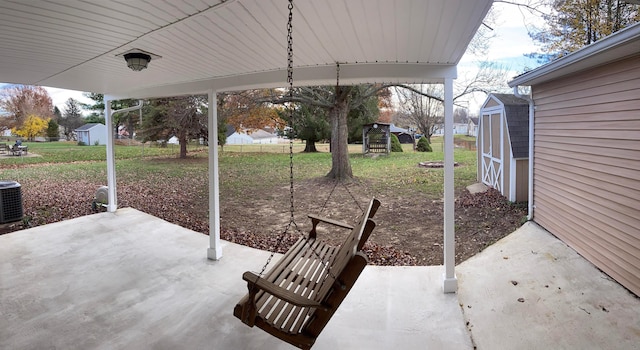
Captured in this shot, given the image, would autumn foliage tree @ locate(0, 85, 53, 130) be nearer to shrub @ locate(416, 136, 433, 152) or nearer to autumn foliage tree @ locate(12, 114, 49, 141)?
autumn foliage tree @ locate(12, 114, 49, 141)

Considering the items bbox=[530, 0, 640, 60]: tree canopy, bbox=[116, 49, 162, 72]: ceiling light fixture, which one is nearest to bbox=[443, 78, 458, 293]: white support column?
bbox=[116, 49, 162, 72]: ceiling light fixture

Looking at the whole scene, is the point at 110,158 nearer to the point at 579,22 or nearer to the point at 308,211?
the point at 308,211

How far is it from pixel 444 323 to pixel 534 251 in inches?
94.1

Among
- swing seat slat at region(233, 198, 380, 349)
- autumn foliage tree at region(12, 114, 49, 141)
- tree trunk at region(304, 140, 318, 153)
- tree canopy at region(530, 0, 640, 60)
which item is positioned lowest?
swing seat slat at region(233, 198, 380, 349)

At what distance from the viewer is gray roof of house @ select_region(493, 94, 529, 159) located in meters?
6.73

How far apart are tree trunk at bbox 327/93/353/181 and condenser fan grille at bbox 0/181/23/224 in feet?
21.9

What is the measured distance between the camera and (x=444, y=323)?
9.47 feet

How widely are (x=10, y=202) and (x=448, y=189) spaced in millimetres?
7113

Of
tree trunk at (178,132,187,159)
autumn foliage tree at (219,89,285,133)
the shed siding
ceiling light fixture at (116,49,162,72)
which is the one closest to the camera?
ceiling light fixture at (116,49,162,72)

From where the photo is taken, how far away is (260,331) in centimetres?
284

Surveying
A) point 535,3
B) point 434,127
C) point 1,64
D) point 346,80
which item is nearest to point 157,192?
point 1,64

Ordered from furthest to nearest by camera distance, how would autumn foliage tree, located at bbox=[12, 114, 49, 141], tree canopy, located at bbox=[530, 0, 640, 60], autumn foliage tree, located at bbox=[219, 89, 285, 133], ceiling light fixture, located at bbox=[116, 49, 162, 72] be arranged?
autumn foliage tree, located at bbox=[12, 114, 49, 141] → autumn foliage tree, located at bbox=[219, 89, 285, 133] → tree canopy, located at bbox=[530, 0, 640, 60] → ceiling light fixture, located at bbox=[116, 49, 162, 72]

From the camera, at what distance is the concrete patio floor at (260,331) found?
2697 mm

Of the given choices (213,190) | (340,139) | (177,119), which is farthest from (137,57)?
(177,119)
